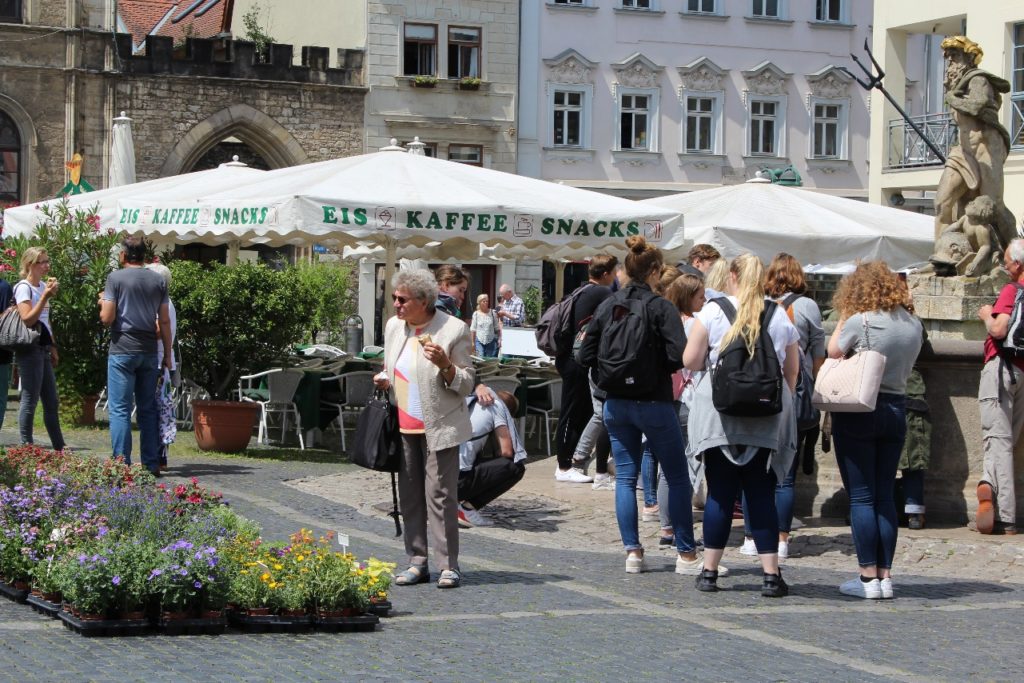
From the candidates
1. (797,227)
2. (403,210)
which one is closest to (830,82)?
Result: (797,227)

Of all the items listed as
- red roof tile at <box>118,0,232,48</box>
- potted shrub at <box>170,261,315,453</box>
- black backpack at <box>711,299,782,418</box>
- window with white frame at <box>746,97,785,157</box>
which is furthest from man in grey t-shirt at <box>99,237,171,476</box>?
red roof tile at <box>118,0,232,48</box>

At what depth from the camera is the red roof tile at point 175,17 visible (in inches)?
1842

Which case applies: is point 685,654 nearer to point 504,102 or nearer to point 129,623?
point 129,623

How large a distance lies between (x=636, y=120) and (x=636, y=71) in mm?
1234

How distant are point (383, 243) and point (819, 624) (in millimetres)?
9122

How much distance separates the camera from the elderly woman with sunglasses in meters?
8.77

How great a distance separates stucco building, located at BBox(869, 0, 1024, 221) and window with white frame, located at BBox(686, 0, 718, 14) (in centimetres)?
1199

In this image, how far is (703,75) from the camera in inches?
1725

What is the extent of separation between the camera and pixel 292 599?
24.4 feet

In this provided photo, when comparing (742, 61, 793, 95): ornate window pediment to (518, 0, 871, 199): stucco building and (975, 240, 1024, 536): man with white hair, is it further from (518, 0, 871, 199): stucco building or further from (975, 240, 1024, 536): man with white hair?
(975, 240, 1024, 536): man with white hair

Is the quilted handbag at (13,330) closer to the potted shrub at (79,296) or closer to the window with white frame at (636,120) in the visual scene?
the potted shrub at (79,296)

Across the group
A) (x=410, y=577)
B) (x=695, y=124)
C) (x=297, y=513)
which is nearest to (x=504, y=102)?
(x=695, y=124)

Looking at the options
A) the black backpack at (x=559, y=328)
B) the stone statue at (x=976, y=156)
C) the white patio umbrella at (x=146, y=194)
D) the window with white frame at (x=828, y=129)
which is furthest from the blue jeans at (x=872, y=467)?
the window with white frame at (x=828, y=129)

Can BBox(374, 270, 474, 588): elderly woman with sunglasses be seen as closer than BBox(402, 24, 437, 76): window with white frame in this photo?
Yes
